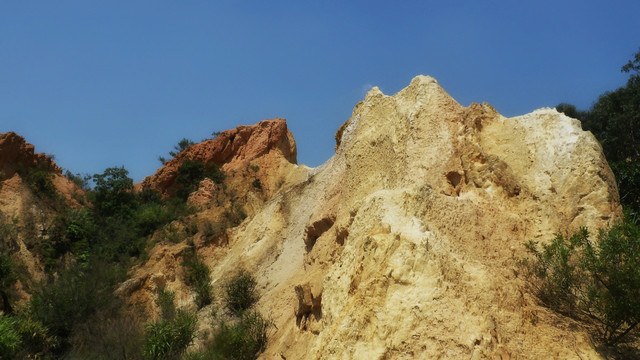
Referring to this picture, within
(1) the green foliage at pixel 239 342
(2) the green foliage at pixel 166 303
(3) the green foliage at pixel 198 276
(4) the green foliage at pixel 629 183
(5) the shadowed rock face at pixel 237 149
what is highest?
(5) the shadowed rock face at pixel 237 149

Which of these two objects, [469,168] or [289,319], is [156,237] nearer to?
[289,319]

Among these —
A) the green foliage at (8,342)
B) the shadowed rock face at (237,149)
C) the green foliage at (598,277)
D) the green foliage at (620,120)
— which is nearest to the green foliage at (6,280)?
the green foliage at (8,342)

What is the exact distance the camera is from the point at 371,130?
505 inches

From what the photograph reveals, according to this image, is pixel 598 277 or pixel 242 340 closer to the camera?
pixel 598 277

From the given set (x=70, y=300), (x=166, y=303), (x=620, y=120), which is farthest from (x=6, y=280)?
(x=620, y=120)

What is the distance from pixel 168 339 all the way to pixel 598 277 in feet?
28.3

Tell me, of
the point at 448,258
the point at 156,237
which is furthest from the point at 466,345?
the point at 156,237

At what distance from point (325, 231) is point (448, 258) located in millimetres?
6142

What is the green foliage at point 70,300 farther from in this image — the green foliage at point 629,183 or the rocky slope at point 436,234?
the green foliage at point 629,183

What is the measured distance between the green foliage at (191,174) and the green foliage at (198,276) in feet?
32.2

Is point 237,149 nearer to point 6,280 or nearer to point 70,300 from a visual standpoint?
point 6,280

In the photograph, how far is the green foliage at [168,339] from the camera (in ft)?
38.0

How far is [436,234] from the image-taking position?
23.6ft

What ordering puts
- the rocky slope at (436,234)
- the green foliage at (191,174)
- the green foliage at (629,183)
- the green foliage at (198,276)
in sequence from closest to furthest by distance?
the rocky slope at (436,234) < the green foliage at (629,183) < the green foliage at (198,276) < the green foliage at (191,174)
